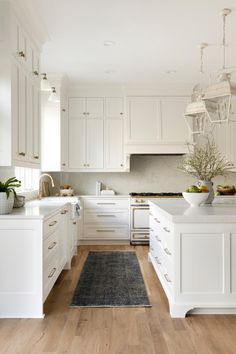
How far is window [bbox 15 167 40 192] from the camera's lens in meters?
4.59

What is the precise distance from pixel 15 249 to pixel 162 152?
3581 mm

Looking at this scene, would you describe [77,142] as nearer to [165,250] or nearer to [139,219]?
[139,219]

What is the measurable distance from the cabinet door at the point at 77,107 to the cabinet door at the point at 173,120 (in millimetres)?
1355

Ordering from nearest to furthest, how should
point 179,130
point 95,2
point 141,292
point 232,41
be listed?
point 95,2
point 141,292
point 232,41
point 179,130

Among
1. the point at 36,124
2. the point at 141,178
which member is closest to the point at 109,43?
the point at 36,124

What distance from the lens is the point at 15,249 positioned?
277 cm

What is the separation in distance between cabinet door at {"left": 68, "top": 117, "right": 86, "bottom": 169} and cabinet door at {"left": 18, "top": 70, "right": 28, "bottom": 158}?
2.54 meters

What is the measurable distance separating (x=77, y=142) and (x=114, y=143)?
0.64 m

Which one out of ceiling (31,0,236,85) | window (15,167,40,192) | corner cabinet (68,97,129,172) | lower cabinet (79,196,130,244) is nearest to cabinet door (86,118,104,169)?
corner cabinet (68,97,129,172)

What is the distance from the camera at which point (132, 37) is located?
3.84 meters

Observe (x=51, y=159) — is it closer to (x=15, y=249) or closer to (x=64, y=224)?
(x=64, y=224)

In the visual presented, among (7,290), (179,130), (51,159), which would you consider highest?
(179,130)

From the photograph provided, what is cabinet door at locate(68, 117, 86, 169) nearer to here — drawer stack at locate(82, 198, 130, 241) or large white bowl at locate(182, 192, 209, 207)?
drawer stack at locate(82, 198, 130, 241)

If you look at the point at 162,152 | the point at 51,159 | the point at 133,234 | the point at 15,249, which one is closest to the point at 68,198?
the point at 51,159
